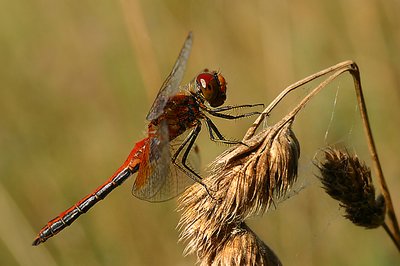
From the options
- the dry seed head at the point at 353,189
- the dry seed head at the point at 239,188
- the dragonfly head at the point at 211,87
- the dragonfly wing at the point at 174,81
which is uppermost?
the dragonfly wing at the point at 174,81

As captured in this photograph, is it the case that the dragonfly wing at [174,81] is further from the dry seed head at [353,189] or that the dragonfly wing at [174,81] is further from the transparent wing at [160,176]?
the dry seed head at [353,189]

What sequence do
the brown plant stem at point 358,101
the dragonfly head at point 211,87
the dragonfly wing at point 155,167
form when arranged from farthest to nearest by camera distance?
the dragonfly head at point 211,87
the dragonfly wing at point 155,167
the brown plant stem at point 358,101

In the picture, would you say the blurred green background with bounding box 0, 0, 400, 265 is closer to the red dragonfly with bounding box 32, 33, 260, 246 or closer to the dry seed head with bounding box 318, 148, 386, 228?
the red dragonfly with bounding box 32, 33, 260, 246

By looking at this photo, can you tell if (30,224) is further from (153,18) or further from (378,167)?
(378,167)

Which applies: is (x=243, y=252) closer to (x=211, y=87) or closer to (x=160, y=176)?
(x=160, y=176)

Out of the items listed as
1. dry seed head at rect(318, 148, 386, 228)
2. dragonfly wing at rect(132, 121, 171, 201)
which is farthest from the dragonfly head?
dry seed head at rect(318, 148, 386, 228)

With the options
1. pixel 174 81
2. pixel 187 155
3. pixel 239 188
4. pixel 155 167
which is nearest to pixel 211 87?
pixel 174 81

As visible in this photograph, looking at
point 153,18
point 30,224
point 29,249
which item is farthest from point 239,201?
point 153,18

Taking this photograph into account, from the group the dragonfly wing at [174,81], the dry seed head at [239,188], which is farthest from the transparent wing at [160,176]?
the dry seed head at [239,188]
